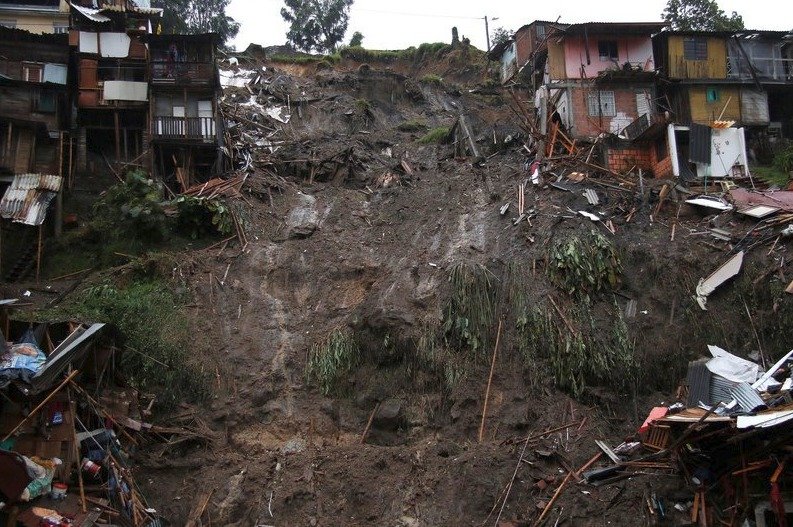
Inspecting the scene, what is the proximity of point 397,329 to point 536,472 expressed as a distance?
526 cm

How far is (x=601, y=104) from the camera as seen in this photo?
28516mm

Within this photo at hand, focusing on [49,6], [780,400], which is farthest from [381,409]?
[49,6]

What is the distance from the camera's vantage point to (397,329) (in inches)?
725

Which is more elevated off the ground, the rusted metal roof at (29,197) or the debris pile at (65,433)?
the rusted metal roof at (29,197)

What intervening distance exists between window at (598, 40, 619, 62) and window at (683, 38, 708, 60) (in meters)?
3.26

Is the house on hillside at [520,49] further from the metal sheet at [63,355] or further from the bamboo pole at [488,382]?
the metal sheet at [63,355]

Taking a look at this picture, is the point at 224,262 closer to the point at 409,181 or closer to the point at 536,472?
the point at 409,181

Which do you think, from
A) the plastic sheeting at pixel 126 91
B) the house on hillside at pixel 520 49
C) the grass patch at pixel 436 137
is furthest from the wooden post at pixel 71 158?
the house on hillside at pixel 520 49

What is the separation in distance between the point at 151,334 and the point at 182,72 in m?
13.1

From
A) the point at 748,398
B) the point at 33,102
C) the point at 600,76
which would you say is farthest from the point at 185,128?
the point at 748,398

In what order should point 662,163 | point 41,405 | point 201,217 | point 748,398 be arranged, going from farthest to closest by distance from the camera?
point 662,163
point 201,217
point 41,405
point 748,398

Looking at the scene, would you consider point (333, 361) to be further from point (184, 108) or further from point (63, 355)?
point (184, 108)

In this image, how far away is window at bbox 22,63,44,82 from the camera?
27234 millimetres

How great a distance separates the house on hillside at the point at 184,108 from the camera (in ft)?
86.1
